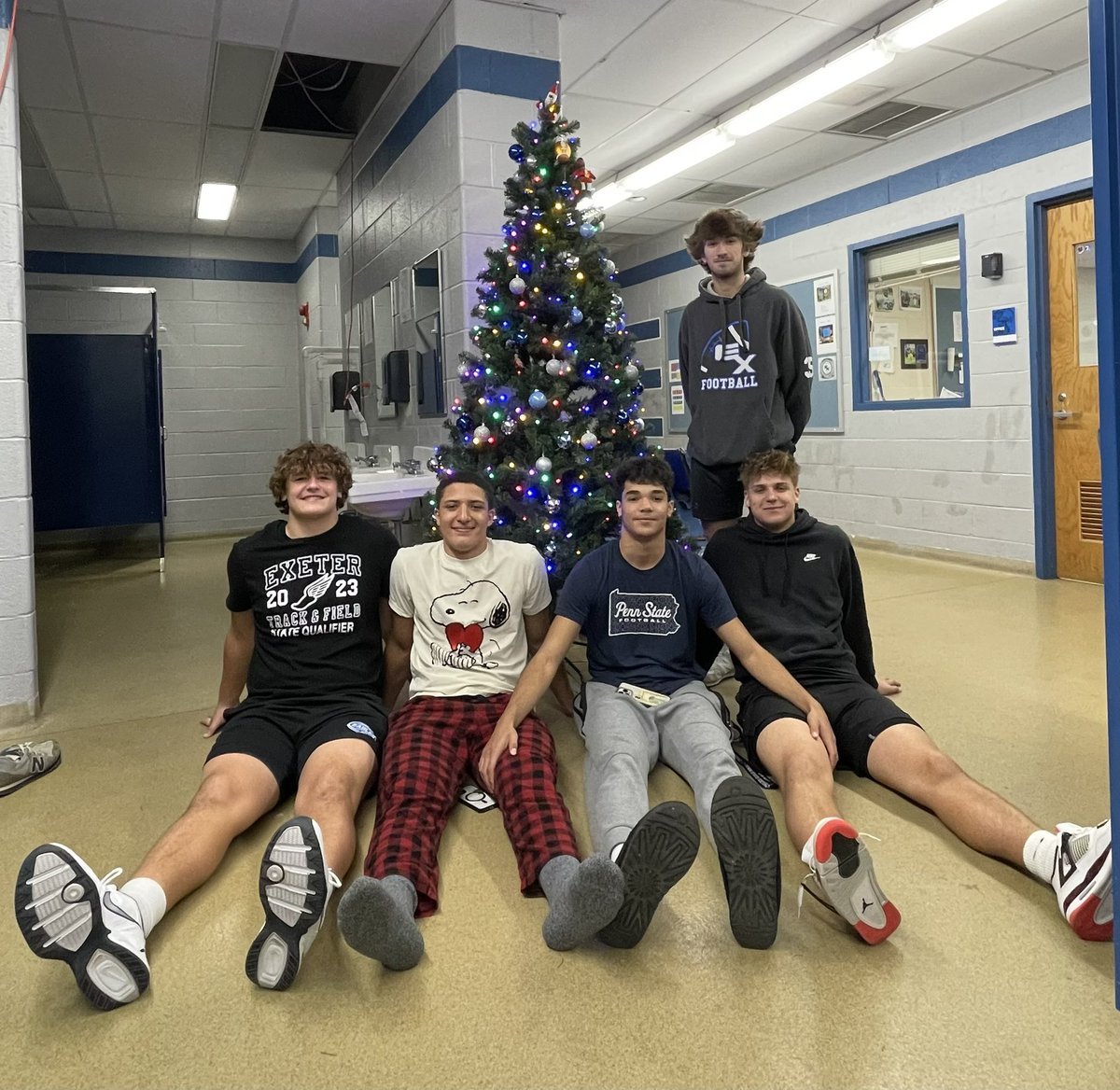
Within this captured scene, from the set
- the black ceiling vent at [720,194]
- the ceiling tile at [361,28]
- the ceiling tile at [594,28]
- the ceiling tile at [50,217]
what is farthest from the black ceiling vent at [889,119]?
the ceiling tile at [50,217]

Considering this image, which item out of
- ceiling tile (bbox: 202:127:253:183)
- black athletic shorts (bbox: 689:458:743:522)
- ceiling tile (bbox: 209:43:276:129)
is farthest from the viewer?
ceiling tile (bbox: 202:127:253:183)

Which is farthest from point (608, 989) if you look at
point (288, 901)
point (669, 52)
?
point (669, 52)

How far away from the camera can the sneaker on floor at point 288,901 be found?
1.58 meters

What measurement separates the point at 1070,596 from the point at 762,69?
132 inches

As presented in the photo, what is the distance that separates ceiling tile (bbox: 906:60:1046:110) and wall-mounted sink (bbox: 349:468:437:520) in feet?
12.1

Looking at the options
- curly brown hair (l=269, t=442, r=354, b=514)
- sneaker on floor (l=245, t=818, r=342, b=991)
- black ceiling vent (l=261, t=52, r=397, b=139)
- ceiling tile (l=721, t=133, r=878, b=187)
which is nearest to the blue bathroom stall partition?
black ceiling vent (l=261, t=52, r=397, b=139)

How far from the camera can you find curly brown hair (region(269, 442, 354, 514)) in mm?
2457

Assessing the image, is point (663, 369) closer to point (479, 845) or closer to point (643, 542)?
point (643, 542)

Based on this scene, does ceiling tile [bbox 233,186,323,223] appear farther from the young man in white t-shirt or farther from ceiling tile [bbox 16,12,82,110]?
the young man in white t-shirt

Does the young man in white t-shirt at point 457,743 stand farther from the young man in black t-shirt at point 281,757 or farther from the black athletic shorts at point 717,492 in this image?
the black athletic shorts at point 717,492

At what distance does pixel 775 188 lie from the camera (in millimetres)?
7285

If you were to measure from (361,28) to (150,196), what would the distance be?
383cm

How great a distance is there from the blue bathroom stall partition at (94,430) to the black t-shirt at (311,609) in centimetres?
503

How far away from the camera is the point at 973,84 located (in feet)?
17.1
